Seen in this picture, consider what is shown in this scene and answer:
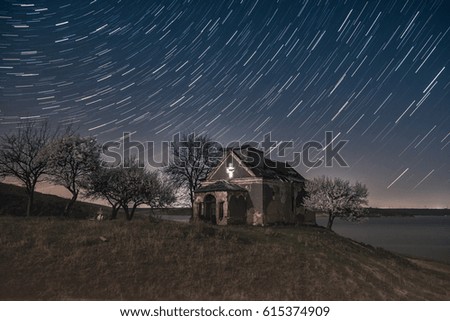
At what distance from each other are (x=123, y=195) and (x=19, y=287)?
29295mm

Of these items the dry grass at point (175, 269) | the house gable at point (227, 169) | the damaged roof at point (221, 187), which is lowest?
the dry grass at point (175, 269)

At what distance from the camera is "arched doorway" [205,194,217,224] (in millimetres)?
41978

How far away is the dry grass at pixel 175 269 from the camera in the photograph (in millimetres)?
15883

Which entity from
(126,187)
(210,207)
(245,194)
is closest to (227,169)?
(245,194)

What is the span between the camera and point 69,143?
4081cm

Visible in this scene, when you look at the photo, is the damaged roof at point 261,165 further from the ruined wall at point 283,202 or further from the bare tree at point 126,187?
the bare tree at point 126,187

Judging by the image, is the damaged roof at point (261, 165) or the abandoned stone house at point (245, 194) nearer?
the abandoned stone house at point (245, 194)

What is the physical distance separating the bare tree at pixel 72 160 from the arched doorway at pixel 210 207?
1304cm

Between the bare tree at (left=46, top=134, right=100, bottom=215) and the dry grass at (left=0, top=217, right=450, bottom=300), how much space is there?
49.7ft

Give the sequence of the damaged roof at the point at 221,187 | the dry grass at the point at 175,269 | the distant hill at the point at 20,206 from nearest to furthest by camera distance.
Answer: the dry grass at the point at 175,269 < the damaged roof at the point at 221,187 < the distant hill at the point at 20,206

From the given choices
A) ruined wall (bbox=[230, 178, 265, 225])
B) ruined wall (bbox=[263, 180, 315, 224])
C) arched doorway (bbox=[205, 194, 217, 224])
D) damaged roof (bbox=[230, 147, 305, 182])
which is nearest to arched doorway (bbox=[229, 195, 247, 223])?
ruined wall (bbox=[230, 178, 265, 225])

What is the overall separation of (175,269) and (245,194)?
942 inches

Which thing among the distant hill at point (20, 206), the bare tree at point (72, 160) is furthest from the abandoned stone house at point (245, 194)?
the distant hill at point (20, 206)
